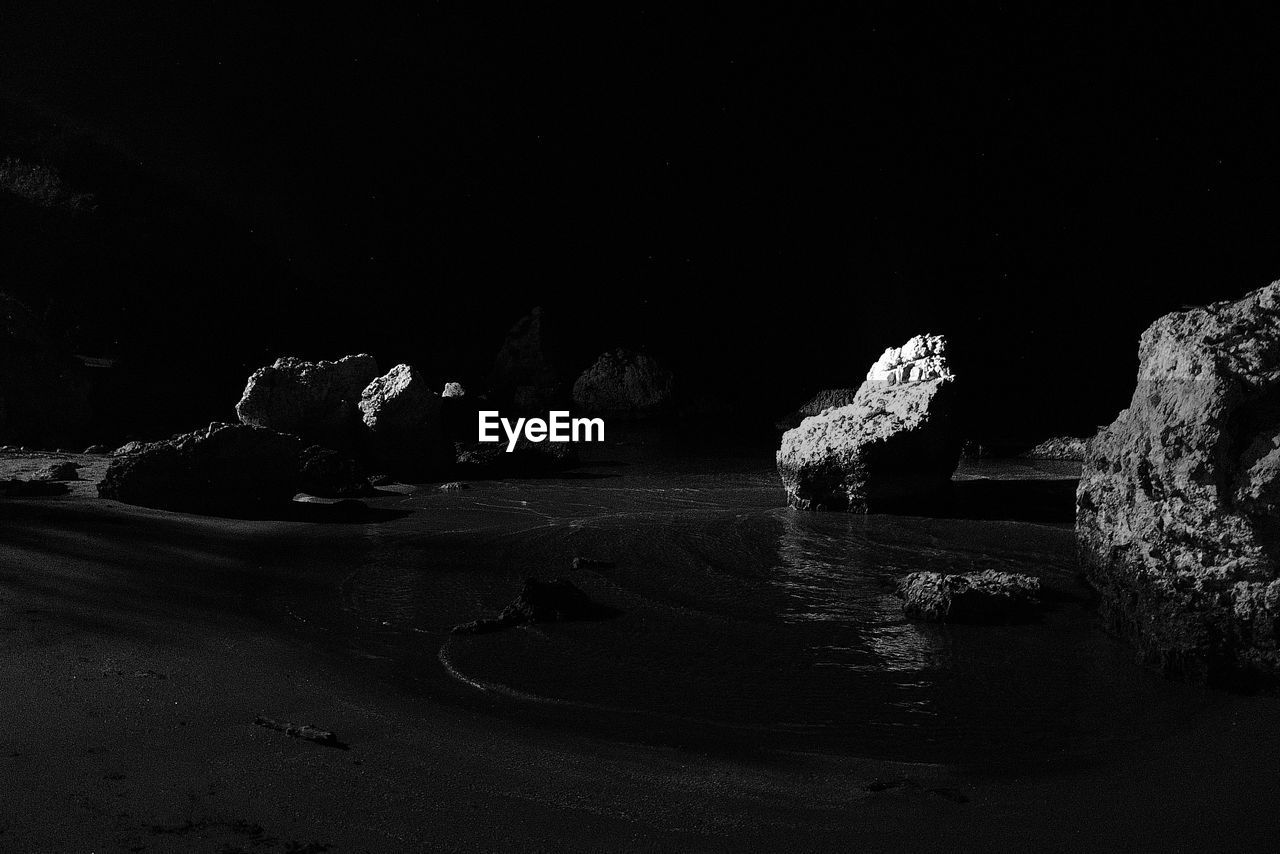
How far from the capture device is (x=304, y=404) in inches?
629

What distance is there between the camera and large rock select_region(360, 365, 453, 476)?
15.7m

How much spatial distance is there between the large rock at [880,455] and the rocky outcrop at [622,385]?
2576cm

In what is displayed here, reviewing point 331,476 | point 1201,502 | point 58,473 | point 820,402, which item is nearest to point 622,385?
point 820,402

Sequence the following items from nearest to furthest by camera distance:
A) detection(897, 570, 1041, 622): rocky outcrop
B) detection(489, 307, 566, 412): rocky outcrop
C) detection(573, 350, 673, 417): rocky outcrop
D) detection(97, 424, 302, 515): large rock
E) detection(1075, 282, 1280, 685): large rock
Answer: detection(1075, 282, 1280, 685): large rock
detection(897, 570, 1041, 622): rocky outcrop
detection(97, 424, 302, 515): large rock
detection(573, 350, 673, 417): rocky outcrop
detection(489, 307, 566, 412): rocky outcrop

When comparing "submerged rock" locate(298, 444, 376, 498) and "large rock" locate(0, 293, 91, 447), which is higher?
"large rock" locate(0, 293, 91, 447)

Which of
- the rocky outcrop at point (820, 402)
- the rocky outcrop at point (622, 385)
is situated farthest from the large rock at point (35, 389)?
the rocky outcrop at point (622, 385)

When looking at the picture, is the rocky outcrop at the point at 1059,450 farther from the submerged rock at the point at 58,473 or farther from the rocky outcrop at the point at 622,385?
the rocky outcrop at the point at 622,385

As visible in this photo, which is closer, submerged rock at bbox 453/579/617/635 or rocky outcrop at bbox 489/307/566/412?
submerged rock at bbox 453/579/617/635

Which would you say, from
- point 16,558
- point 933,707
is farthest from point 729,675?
point 16,558

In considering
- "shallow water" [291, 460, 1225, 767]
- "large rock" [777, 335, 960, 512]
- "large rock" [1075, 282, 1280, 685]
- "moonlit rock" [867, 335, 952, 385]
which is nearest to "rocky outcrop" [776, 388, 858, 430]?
"moonlit rock" [867, 335, 952, 385]

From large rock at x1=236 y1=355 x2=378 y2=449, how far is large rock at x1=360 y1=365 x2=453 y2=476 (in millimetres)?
349

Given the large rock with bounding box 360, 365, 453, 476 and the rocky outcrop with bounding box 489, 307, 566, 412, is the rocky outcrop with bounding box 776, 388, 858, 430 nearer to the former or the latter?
the rocky outcrop with bounding box 489, 307, 566, 412

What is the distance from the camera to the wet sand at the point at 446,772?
10.5 feet

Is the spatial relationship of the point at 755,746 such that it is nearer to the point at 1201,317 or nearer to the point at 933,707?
the point at 933,707
